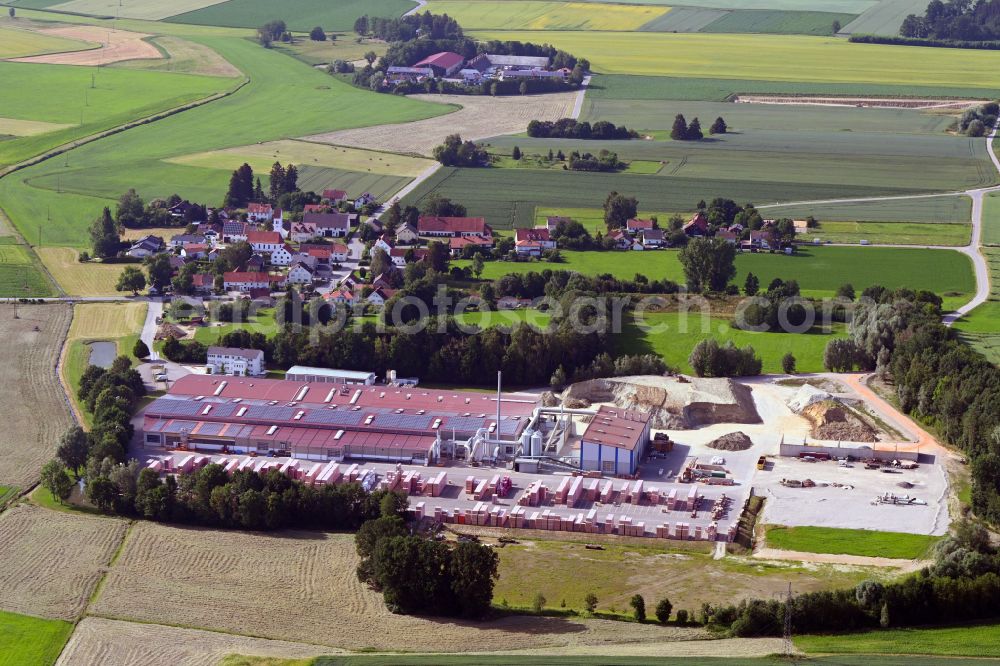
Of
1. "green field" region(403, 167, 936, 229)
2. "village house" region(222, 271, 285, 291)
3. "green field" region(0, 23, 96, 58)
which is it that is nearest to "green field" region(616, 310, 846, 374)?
"village house" region(222, 271, 285, 291)

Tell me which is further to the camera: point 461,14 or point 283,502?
point 461,14

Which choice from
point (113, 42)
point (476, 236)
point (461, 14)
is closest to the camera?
point (476, 236)

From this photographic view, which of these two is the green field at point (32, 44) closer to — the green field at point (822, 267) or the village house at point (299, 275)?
the village house at point (299, 275)

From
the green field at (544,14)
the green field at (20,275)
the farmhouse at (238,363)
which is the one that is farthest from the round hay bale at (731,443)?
the green field at (544,14)

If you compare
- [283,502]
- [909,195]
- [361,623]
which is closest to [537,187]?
[909,195]

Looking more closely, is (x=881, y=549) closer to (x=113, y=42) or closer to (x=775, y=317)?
(x=775, y=317)

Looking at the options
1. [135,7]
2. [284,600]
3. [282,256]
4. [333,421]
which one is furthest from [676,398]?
[135,7]

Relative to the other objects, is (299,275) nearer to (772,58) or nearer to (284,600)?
(284,600)
